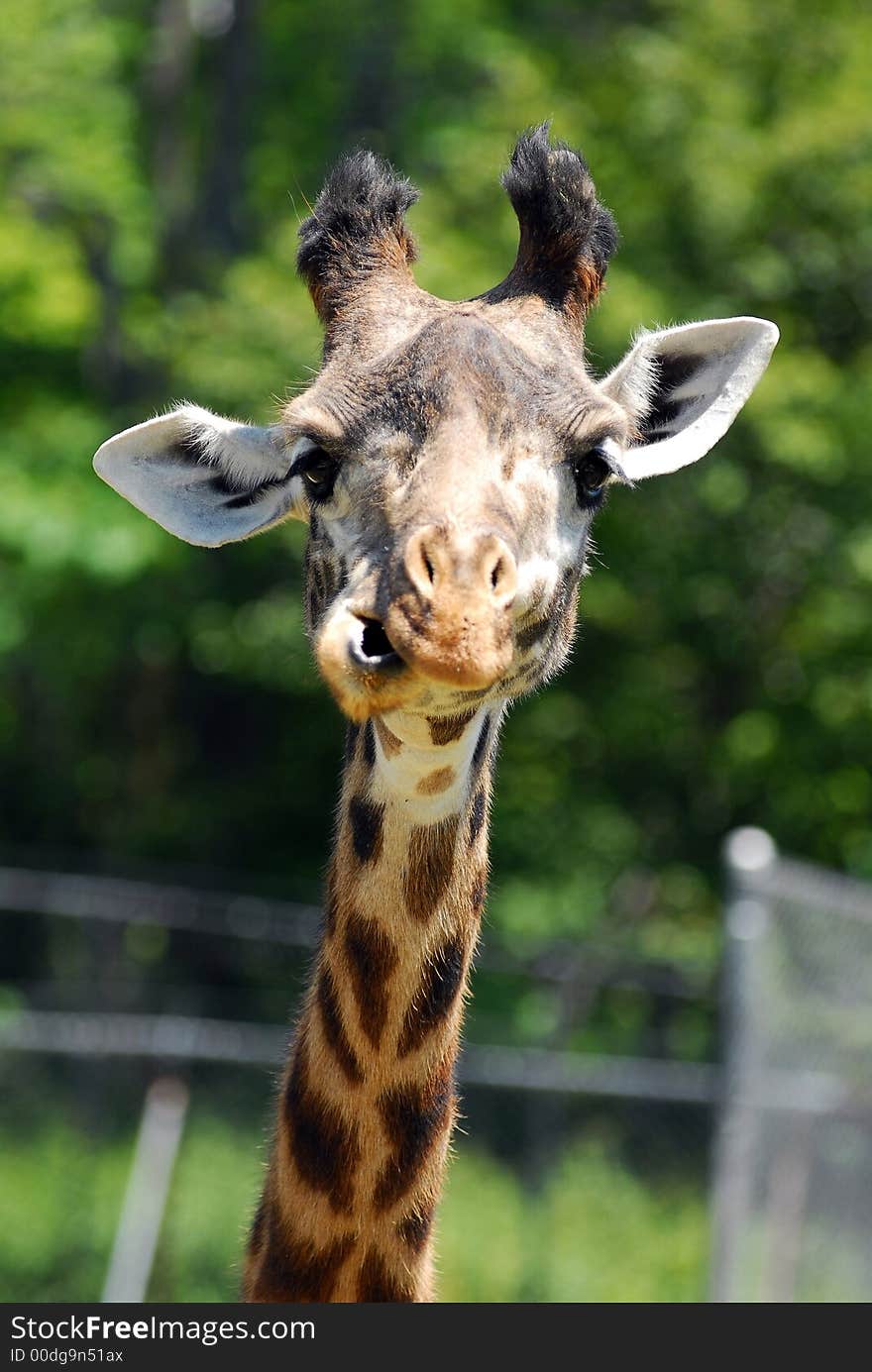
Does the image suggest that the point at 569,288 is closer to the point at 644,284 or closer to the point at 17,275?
the point at 644,284

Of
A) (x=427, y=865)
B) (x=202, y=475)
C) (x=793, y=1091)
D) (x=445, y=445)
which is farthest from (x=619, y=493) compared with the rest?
(x=445, y=445)

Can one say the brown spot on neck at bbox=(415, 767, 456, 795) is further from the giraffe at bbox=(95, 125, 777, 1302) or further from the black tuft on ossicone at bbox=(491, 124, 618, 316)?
the black tuft on ossicone at bbox=(491, 124, 618, 316)

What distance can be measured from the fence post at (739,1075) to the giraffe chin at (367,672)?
4.88 metres

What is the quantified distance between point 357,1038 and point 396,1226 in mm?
451

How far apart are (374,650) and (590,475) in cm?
94

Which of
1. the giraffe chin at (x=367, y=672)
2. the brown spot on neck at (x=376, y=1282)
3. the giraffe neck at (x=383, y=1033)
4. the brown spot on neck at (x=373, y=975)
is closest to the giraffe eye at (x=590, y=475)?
the giraffe neck at (x=383, y=1033)

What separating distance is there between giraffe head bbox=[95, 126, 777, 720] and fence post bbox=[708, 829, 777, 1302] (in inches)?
151

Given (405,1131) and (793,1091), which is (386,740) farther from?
(793,1091)

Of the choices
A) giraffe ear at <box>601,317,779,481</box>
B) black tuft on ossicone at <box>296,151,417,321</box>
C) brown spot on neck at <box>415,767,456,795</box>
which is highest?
black tuft on ossicone at <box>296,151,417,321</box>

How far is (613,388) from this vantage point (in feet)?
14.6

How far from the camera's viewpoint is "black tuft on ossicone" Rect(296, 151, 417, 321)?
4488 millimetres

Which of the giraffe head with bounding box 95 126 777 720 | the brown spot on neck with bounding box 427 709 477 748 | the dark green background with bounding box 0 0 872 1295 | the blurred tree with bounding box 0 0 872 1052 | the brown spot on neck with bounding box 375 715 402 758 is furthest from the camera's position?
the blurred tree with bounding box 0 0 872 1052

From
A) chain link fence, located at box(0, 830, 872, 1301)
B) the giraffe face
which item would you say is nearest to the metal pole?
chain link fence, located at box(0, 830, 872, 1301)
